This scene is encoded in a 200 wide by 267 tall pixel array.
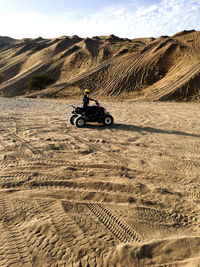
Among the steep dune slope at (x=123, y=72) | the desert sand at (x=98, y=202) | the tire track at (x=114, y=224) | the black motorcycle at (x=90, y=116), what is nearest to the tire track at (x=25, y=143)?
the desert sand at (x=98, y=202)

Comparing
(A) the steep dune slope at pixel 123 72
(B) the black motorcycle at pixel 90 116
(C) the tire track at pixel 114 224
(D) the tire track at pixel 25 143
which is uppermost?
(A) the steep dune slope at pixel 123 72

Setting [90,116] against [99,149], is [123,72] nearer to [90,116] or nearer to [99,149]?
[90,116]

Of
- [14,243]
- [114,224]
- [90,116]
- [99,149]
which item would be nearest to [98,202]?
[114,224]

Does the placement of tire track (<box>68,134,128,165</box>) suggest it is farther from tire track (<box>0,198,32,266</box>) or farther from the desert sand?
tire track (<box>0,198,32,266</box>)

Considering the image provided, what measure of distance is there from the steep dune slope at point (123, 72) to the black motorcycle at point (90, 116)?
37.2 feet

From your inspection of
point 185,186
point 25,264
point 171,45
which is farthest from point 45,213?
point 171,45

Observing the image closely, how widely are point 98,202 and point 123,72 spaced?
21.8m

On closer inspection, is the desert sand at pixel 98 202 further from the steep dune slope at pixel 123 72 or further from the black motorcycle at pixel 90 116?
the steep dune slope at pixel 123 72

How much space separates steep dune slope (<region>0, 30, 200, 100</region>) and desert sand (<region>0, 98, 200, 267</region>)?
1418cm

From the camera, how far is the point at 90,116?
8430mm

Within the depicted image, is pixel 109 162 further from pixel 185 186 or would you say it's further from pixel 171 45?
pixel 171 45

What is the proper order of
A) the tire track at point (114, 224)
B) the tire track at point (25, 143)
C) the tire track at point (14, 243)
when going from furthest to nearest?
the tire track at point (25, 143)
the tire track at point (114, 224)
the tire track at point (14, 243)

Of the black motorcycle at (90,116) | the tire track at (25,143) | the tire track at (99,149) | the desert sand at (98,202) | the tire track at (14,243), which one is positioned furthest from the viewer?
the black motorcycle at (90,116)

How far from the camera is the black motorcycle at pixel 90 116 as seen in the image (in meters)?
8.23
